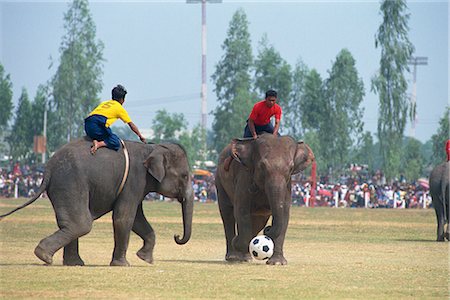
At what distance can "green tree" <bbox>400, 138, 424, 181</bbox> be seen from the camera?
381 feet

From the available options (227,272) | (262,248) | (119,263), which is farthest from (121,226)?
(262,248)

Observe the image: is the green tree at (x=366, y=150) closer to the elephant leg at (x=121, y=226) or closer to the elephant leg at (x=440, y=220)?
the elephant leg at (x=440, y=220)

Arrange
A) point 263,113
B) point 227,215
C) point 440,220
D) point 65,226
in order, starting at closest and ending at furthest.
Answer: point 65,226, point 263,113, point 227,215, point 440,220

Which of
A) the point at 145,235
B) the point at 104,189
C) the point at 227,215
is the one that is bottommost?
the point at 145,235

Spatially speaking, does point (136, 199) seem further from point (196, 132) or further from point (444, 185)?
point (196, 132)

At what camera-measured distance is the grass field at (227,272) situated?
705 inches

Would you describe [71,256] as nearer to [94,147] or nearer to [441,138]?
[94,147]

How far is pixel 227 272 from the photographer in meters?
21.4

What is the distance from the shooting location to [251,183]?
24594 mm

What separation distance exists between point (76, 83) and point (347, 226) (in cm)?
6866

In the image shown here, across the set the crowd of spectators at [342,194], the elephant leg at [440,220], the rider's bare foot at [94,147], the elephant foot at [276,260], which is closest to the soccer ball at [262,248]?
the elephant foot at [276,260]

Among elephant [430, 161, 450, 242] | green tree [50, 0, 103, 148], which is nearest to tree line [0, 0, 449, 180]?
green tree [50, 0, 103, 148]

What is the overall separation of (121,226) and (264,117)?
4.39 metres

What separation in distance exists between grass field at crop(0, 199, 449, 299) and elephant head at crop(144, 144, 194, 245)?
948 millimetres
